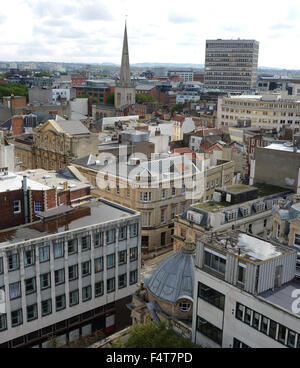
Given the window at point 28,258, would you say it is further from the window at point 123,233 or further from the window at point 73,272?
the window at point 123,233

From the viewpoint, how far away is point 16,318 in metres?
42.0

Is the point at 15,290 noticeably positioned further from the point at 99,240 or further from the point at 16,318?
the point at 99,240

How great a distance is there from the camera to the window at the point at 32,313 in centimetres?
4266

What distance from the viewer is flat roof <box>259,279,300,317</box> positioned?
2976 centimetres

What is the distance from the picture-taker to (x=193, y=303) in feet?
118

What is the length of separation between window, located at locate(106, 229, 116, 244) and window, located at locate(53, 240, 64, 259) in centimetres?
553

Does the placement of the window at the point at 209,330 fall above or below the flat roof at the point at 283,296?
below

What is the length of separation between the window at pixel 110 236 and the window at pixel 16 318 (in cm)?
1147

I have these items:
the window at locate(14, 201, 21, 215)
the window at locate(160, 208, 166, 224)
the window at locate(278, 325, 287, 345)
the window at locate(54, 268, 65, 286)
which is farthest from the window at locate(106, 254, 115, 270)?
the window at locate(278, 325, 287, 345)

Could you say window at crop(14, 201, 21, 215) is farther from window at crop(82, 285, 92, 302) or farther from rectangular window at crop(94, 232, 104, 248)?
window at crop(82, 285, 92, 302)

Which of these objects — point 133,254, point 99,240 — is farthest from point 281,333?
point 133,254

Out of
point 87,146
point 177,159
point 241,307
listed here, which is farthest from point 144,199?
point 241,307

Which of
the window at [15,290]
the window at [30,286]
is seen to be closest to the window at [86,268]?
the window at [30,286]

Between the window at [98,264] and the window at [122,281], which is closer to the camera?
the window at [98,264]
